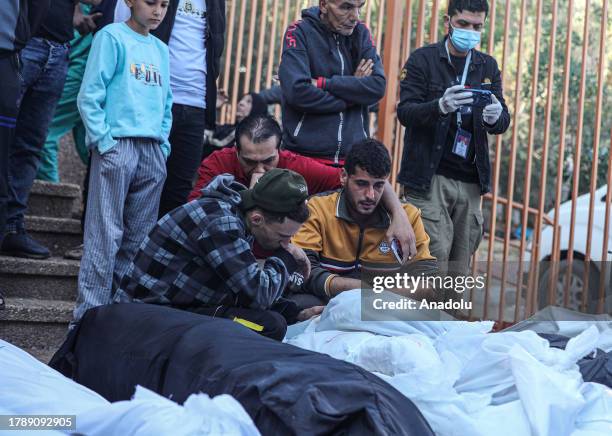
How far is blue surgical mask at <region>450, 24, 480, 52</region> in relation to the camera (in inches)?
210

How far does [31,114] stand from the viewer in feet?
16.8

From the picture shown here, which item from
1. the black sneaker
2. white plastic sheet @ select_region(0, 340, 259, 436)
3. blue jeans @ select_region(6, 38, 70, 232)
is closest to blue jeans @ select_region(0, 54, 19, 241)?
blue jeans @ select_region(6, 38, 70, 232)

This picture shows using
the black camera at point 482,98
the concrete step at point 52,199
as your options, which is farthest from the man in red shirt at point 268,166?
the concrete step at point 52,199

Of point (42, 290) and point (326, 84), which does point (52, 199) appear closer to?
point (42, 290)

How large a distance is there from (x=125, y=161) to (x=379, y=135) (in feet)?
6.35

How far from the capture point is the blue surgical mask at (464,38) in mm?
5332

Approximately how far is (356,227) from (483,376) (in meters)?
1.62

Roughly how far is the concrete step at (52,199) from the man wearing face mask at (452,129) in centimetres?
210

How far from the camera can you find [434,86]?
5.40 meters

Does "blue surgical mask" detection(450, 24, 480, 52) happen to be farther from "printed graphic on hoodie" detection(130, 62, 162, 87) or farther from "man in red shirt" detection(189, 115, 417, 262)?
"printed graphic on hoodie" detection(130, 62, 162, 87)

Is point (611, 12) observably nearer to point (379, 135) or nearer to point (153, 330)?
point (379, 135)

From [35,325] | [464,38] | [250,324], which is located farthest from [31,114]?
[464,38]

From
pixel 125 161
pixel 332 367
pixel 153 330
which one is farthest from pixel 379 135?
pixel 332 367

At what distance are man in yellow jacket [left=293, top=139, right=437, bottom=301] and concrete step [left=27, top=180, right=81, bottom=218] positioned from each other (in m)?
1.88
